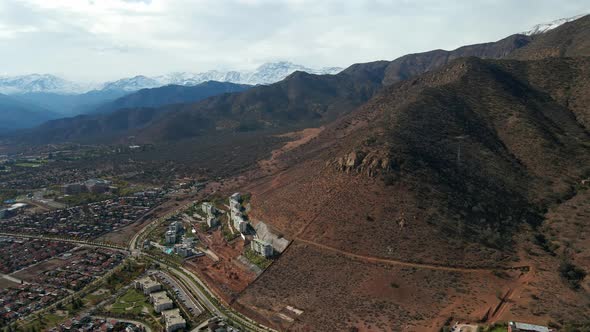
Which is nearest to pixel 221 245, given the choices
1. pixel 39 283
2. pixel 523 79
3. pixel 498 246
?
pixel 39 283

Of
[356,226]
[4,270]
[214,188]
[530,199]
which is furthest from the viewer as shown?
[214,188]

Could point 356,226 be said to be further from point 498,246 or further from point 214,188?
point 214,188

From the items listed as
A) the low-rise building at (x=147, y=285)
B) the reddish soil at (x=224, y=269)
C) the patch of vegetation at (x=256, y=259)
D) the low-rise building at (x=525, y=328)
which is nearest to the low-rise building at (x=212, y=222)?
the reddish soil at (x=224, y=269)

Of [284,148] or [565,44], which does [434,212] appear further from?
[565,44]

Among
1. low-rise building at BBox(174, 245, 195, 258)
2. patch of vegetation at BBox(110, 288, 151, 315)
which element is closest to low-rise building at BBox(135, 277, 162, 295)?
patch of vegetation at BBox(110, 288, 151, 315)

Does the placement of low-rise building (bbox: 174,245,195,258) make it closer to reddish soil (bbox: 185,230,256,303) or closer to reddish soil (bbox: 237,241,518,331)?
reddish soil (bbox: 185,230,256,303)

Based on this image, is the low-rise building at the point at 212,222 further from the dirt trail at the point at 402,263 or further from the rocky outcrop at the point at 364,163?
the dirt trail at the point at 402,263
